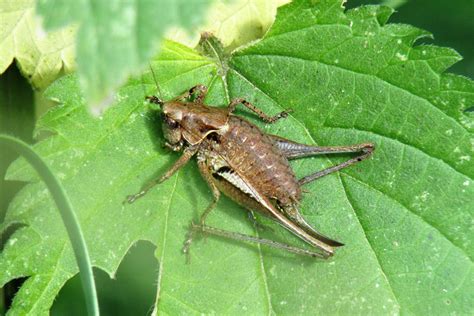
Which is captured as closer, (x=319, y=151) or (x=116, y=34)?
(x=116, y=34)

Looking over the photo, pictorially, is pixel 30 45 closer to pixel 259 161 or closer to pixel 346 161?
pixel 259 161

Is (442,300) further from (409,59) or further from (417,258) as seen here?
(409,59)

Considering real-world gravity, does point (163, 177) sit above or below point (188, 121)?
below

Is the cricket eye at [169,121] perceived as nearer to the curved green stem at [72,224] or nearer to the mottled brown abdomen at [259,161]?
the mottled brown abdomen at [259,161]

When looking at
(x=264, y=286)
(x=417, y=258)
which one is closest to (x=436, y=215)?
(x=417, y=258)

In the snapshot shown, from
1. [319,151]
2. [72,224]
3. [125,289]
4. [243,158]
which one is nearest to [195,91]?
[243,158]

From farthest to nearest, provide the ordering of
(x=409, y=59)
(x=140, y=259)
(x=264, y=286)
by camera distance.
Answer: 1. (x=140, y=259)
2. (x=264, y=286)
3. (x=409, y=59)
